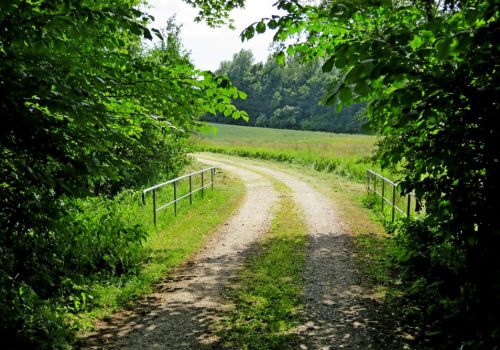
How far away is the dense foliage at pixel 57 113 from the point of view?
11.8ft

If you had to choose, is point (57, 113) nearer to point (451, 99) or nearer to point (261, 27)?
point (261, 27)

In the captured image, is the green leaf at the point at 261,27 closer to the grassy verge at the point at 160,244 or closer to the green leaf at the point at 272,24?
the green leaf at the point at 272,24

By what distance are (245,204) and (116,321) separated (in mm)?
10125

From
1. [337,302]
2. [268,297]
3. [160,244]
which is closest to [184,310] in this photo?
[268,297]

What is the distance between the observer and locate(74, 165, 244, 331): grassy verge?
21.4ft

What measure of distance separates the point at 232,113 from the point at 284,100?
113475 mm

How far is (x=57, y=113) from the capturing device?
4809mm

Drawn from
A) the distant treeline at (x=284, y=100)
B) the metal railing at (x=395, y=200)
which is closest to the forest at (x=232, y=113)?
the metal railing at (x=395, y=200)

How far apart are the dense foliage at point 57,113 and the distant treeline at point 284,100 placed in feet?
311

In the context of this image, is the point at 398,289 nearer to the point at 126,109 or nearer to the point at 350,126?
the point at 126,109

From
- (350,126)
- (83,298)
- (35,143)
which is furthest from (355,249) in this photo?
(350,126)

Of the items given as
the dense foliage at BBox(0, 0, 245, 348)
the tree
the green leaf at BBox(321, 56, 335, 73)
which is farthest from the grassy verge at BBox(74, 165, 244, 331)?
the green leaf at BBox(321, 56, 335, 73)

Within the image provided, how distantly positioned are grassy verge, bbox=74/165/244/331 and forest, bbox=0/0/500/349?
0.86ft

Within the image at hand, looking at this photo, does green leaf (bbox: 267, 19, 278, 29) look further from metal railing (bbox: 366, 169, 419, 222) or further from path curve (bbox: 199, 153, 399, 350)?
metal railing (bbox: 366, 169, 419, 222)
